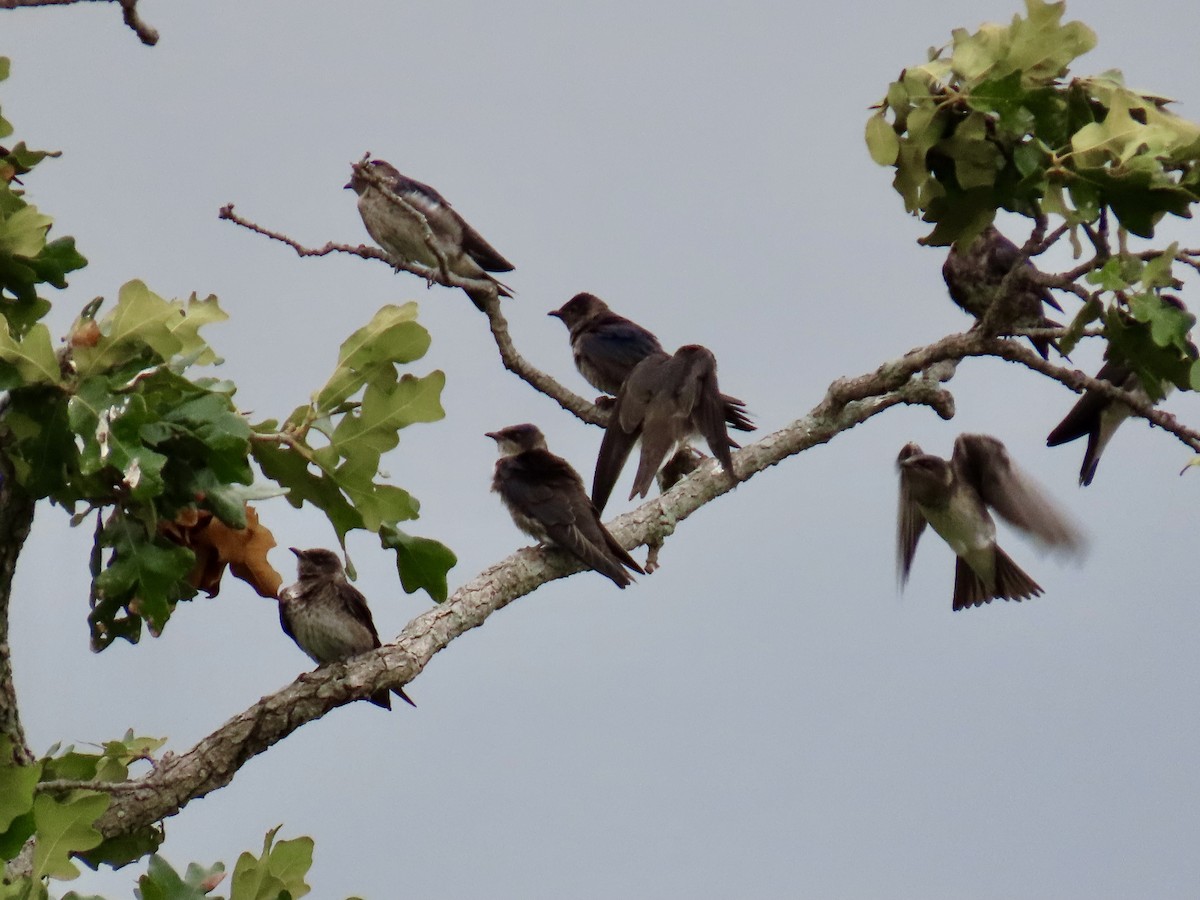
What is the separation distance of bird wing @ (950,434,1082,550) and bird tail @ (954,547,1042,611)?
0.39 meters

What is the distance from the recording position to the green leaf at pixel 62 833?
12.4ft

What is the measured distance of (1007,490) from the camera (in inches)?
260

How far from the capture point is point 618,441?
7020 millimetres

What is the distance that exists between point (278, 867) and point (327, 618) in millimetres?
2064

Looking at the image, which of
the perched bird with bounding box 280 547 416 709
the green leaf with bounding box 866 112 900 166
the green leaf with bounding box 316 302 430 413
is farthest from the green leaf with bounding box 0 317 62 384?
the perched bird with bounding box 280 547 416 709

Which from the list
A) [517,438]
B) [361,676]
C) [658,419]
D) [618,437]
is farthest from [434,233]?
[361,676]

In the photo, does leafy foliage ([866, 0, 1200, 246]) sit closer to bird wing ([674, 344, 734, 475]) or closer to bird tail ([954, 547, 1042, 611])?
bird wing ([674, 344, 734, 475])

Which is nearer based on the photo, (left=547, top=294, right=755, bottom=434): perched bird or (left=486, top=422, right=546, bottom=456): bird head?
(left=486, top=422, right=546, bottom=456): bird head

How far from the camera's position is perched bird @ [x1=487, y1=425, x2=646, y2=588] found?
5.80 meters

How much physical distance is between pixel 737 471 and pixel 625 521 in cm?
53

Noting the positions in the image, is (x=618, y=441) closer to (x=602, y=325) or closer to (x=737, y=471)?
(x=737, y=471)

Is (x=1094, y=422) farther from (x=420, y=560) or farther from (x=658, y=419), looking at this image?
(x=420, y=560)

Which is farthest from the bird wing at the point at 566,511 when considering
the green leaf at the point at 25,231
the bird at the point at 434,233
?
the bird at the point at 434,233

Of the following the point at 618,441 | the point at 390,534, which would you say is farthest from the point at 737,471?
the point at 390,534
